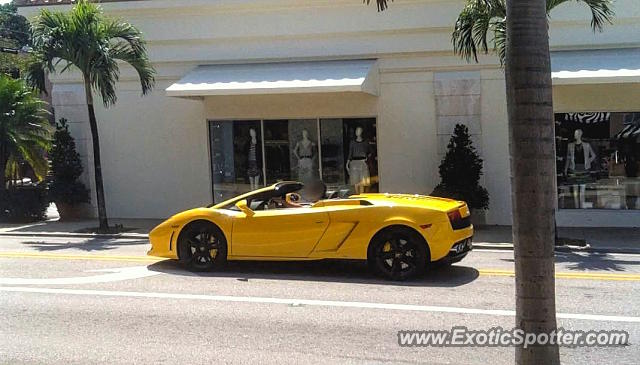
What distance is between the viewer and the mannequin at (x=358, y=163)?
50.6ft

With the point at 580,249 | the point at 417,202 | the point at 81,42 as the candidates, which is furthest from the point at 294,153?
the point at 417,202

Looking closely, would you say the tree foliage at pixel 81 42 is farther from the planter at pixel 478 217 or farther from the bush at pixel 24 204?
the planter at pixel 478 217

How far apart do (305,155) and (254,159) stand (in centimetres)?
137

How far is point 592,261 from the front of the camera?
33.6ft

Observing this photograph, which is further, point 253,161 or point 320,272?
point 253,161

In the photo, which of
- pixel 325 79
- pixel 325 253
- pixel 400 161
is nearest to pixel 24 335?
pixel 325 253

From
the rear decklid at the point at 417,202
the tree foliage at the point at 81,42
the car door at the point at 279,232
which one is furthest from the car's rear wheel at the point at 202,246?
the tree foliage at the point at 81,42

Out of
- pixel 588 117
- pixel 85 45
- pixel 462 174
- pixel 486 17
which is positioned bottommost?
pixel 462 174

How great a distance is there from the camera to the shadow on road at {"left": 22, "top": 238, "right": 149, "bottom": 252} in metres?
12.4

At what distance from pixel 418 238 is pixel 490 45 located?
24.4 feet

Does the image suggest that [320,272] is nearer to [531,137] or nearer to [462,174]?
[462,174]

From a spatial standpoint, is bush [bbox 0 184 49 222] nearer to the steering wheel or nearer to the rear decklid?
the steering wheel

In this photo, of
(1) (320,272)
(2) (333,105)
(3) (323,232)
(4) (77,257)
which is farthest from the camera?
(2) (333,105)

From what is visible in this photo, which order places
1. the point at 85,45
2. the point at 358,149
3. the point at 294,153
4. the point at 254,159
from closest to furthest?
the point at 85,45 < the point at 358,149 < the point at 294,153 < the point at 254,159
